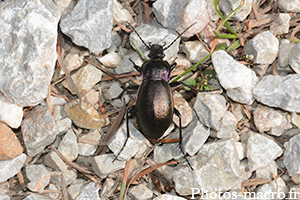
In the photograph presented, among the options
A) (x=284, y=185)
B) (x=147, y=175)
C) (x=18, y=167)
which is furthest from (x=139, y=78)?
(x=284, y=185)

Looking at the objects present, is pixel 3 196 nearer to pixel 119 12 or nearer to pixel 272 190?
pixel 119 12

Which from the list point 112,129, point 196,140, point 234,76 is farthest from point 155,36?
point 196,140

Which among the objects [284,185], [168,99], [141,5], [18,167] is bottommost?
[284,185]

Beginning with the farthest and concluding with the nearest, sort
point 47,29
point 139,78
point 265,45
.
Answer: point 139,78
point 265,45
point 47,29

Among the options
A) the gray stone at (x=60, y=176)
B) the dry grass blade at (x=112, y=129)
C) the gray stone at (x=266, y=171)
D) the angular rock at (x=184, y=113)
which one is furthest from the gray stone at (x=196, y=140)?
the gray stone at (x=60, y=176)

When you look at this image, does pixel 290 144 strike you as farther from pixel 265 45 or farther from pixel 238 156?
pixel 265 45

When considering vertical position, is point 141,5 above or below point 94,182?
above

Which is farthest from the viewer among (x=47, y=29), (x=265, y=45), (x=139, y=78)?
(x=139, y=78)
